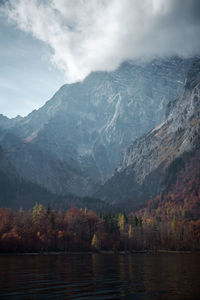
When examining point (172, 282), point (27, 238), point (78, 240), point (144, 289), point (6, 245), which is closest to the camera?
point (144, 289)

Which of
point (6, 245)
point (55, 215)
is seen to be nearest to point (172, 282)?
point (6, 245)

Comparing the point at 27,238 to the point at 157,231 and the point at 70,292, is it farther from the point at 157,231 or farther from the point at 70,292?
the point at 70,292

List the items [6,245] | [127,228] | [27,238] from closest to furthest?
[6,245] < [27,238] < [127,228]

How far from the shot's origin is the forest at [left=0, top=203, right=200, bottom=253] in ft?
479

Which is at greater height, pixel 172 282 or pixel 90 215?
pixel 90 215

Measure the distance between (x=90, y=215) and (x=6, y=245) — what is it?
2557 inches

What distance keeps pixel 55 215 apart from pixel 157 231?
70.0 m

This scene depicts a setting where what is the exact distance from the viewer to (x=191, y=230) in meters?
193

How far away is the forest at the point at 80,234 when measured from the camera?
5753 inches

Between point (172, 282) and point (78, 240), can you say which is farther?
point (78, 240)

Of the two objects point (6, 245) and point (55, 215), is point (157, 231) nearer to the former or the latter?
point (55, 215)

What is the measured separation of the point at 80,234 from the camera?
170 meters

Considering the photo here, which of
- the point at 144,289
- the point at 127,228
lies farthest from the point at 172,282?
the point at 127,228

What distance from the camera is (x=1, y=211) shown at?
17300 centimetres
